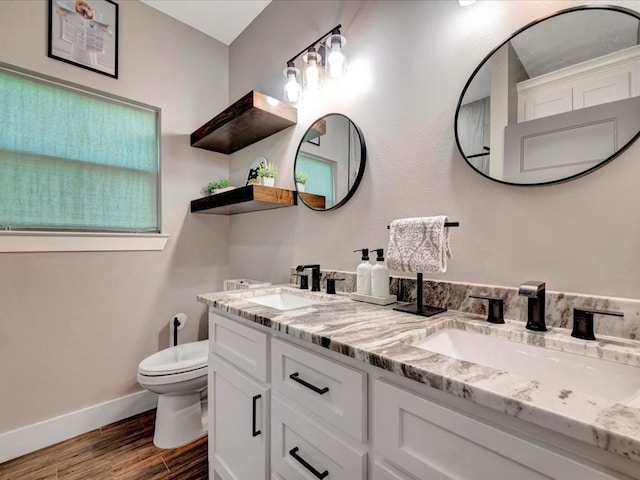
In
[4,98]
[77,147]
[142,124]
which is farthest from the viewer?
[142,124]

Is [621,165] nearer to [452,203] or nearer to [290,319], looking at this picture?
[452,203]

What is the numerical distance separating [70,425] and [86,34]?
242cm

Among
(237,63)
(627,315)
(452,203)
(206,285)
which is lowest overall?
(206,285)

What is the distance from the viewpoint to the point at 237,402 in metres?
1.15

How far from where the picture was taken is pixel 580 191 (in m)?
0.88

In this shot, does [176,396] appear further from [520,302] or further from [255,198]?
[520,302]

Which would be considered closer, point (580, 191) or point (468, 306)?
point (580, 191)

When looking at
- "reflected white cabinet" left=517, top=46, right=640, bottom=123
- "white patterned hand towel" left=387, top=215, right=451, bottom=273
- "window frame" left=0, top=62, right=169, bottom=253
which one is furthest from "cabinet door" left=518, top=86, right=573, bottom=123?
"window frame" left=0, top=62, right=169, bottom=253

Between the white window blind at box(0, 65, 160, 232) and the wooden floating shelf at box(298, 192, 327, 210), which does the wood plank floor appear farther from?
the wooden floating shelf at box(298, 192, 327, 210)

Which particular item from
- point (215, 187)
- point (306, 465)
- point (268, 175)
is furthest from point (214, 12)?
point (306, 465)

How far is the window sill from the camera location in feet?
5.37

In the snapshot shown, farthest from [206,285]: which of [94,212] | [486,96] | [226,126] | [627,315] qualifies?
[627,315]

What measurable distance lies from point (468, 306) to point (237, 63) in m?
2.50

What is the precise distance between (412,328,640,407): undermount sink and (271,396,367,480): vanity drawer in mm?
325
